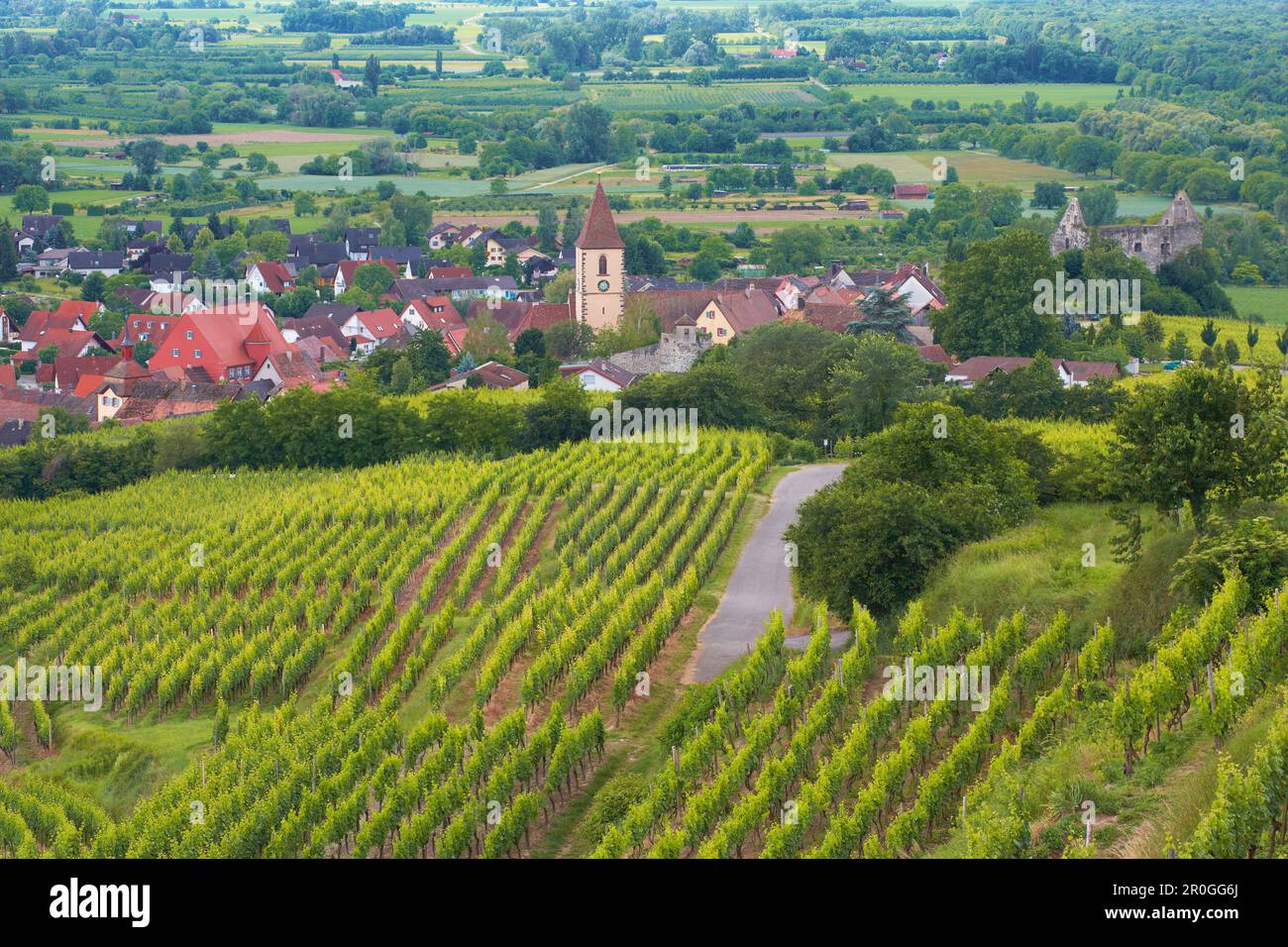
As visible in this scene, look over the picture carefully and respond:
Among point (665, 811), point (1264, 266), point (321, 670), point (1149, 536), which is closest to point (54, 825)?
point (321, 670)

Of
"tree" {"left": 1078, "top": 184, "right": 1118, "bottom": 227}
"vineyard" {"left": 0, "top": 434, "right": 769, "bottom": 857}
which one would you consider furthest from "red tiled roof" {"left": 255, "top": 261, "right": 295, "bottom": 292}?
"vineyard" {"left": 0, "top": 434, "right": 769, "bottom": 857}

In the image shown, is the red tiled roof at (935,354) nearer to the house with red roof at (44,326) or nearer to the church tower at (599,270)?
the church tower at (599,270)

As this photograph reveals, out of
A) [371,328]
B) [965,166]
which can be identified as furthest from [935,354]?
[965,166]

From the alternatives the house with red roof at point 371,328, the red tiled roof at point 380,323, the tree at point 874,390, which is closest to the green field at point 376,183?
the red tiled roof at point 380,323

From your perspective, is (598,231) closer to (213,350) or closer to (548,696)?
(213,350)

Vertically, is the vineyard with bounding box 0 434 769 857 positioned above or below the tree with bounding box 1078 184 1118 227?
below

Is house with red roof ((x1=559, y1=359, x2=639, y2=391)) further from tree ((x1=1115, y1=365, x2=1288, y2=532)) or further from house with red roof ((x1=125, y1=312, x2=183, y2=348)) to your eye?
tree ((x1=1115, y1=365, x2=1288, y2=532))
